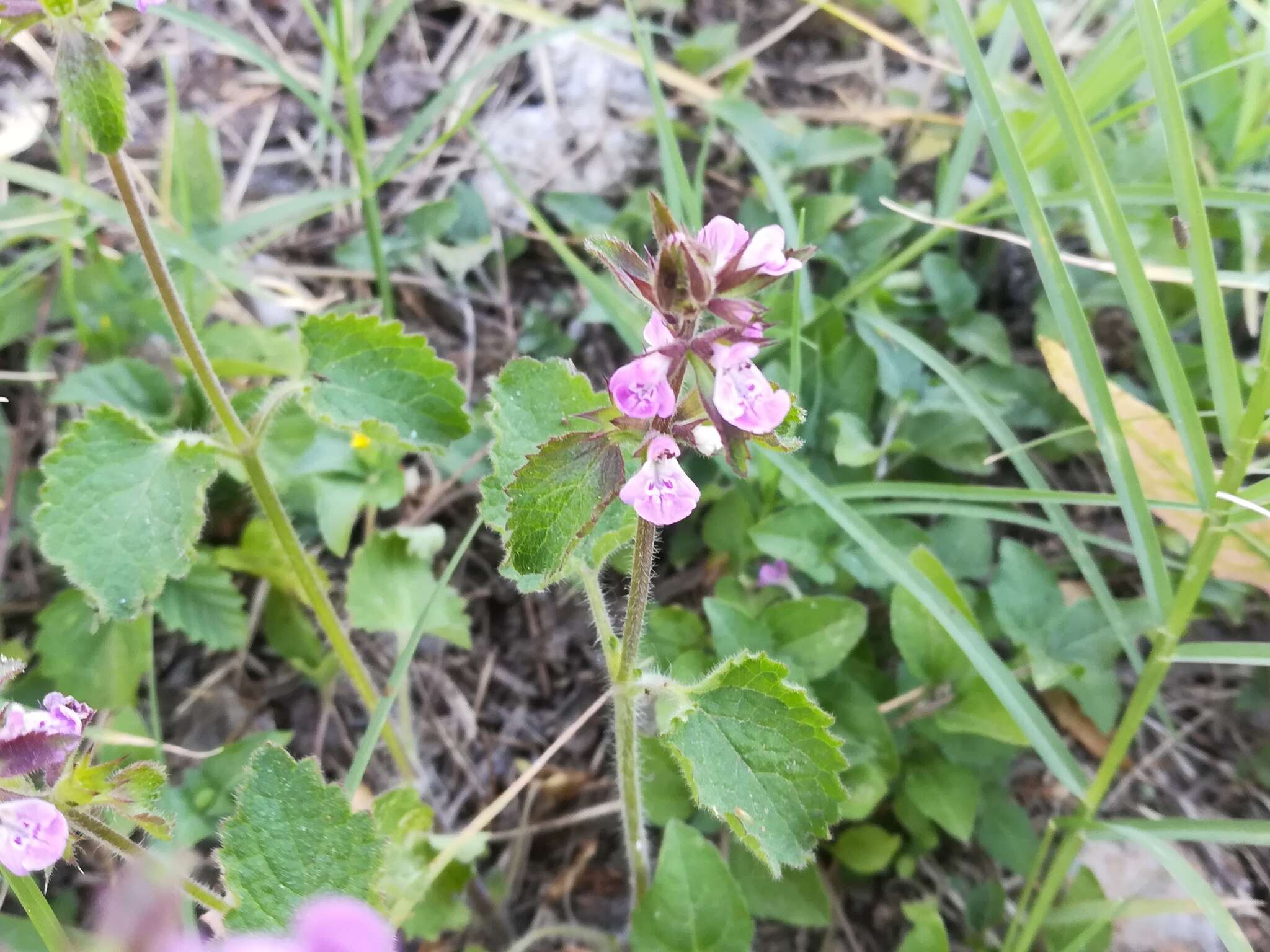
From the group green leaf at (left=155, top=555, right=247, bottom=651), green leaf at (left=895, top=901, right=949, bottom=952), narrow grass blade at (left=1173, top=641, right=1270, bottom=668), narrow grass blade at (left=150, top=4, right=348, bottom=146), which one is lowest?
green leaf at (left=895, top=901, right=949, bottom=952)

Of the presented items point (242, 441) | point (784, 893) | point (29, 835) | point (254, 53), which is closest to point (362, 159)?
point (254, 53)

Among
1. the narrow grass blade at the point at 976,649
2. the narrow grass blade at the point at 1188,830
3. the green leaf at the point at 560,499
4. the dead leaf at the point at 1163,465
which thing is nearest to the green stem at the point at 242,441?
the green leaf at the point at 560,499

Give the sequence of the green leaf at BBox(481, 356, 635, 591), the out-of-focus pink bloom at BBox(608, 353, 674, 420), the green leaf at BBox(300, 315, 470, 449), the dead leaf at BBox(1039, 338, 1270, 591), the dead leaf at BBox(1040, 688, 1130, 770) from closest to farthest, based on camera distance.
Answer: the out-of-focus pink bloom at BBox(608, 353, 674, 420) → the green leaf at BBox(481, 356, 635, 591) → the green leaf at BBox(300, 315, 470, 449) → the dead leaf at BBox(1039, 338, 1270, 591) → the dead leaf at BBox(1040, 688, 1130, 770)

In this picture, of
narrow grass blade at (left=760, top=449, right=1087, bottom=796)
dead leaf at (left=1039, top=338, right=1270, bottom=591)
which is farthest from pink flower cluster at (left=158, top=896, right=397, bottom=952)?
dead leaf at (left=1039, top=338, right=1270, bottom=591)

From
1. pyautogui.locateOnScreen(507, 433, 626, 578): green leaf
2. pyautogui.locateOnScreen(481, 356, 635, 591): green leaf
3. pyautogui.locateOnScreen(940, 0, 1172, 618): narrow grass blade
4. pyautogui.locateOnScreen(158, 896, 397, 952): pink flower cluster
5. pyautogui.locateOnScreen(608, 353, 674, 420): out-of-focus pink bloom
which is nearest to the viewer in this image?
pyautogui.locateOnScreen(158, 896, 397, 952): pink flower cluster

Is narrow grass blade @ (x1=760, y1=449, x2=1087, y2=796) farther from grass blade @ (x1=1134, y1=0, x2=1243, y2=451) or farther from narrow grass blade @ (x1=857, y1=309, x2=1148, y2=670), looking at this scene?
grass blade @ (x1=1134, y1=0, x2=1243, y2=451)

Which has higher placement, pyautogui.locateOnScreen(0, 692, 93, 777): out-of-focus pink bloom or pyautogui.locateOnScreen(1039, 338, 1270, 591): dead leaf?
pyautogui.locateOnScreen(0, 692, 93, 777): out-of-focus pink bloom
